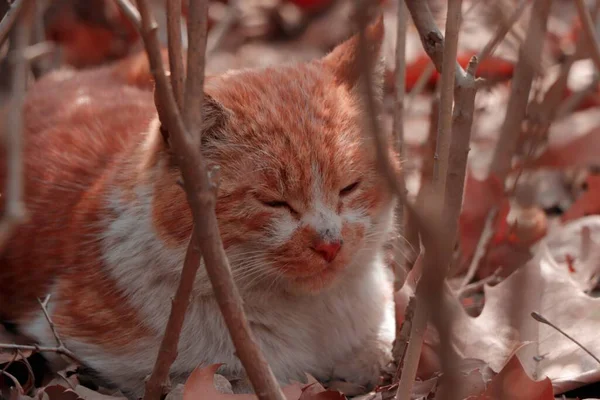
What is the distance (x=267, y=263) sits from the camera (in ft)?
8.46

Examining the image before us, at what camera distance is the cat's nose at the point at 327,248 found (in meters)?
2.49

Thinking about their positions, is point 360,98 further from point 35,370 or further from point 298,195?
point 35,370

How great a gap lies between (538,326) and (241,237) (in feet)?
3.53

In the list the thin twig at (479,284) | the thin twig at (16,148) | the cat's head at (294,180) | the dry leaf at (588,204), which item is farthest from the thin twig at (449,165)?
the dry leaf at (588,204)

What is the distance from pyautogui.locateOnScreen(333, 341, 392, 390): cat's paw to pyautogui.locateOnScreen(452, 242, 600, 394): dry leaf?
11.3 inches

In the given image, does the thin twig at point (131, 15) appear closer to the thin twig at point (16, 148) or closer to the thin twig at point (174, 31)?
the thin twig at point (174, 31)

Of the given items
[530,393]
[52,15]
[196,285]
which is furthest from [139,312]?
[52,15]

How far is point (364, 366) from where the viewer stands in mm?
3047

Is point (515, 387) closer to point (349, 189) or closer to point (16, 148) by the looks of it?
point (349, 189)

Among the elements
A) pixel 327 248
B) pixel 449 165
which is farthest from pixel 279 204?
pixel 449 165

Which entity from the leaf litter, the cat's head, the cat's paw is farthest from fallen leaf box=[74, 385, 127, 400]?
the cat's paw

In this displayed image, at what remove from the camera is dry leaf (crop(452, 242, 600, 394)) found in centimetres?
278

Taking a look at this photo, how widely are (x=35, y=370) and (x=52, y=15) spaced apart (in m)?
3.65

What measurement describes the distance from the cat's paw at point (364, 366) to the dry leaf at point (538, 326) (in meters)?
0.29
